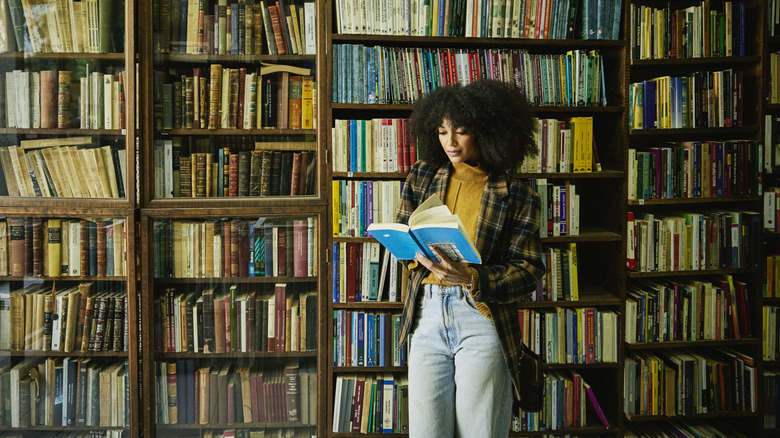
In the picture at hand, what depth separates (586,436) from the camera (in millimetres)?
2584

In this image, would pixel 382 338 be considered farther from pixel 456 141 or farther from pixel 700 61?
pixel 700 61

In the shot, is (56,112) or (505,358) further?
(56,112)

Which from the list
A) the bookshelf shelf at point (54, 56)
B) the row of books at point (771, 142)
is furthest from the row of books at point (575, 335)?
the bookshelf shelf at point (54, 56)

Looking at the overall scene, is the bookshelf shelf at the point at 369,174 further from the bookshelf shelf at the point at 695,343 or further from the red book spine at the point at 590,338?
the bookshelf shelf at the point at 695,343

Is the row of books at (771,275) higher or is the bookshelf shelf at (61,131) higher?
the bookshelf shelf at (61,131)

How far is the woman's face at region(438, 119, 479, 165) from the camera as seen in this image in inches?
72.7

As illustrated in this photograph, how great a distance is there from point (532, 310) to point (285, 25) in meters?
1.62

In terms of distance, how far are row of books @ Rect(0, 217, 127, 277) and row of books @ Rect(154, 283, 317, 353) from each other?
0.32 meters

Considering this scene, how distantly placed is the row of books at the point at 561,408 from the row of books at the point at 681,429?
0.25 metres

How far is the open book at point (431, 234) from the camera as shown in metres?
1.52

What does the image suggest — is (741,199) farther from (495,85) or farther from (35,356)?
(35,356)

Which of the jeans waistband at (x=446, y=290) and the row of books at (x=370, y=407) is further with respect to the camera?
the row of books at (x=370, y=407)

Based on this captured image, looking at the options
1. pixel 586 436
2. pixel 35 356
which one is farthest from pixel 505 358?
pixel 35 356

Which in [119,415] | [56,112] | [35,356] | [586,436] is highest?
[56,112]
